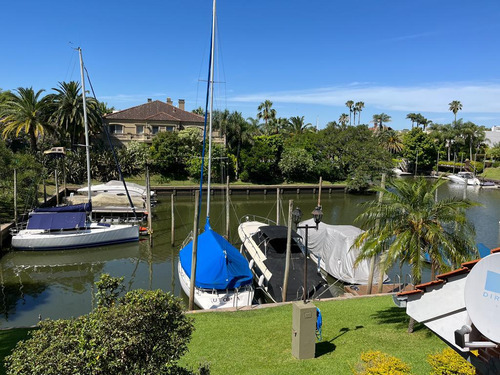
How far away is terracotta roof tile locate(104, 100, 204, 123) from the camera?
188 feet

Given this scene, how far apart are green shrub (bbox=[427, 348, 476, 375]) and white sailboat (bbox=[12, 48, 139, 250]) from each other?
22965 mm

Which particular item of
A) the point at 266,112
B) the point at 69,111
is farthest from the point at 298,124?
the point at 69,111

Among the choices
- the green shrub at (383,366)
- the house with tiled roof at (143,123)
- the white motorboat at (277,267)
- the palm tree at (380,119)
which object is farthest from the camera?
the palm tree at (380,119)

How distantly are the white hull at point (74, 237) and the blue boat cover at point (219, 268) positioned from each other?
10.4 m

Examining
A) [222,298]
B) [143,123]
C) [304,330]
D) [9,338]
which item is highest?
[143,123]

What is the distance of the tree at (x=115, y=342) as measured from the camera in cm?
435

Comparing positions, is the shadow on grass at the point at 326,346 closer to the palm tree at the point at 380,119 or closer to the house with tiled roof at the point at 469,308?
the house with tiled roof at the point at 469,308

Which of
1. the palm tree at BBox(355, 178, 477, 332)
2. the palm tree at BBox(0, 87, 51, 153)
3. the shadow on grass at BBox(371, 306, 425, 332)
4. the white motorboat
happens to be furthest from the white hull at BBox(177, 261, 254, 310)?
the palm tree at BBox(0, 87, 51, 153)

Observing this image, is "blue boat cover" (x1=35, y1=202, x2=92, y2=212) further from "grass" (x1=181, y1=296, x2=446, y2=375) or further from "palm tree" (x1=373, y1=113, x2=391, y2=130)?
"palm tree" (x1=373, y1=113, x2=391, y2=130)

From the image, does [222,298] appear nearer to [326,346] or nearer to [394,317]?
[326,346]

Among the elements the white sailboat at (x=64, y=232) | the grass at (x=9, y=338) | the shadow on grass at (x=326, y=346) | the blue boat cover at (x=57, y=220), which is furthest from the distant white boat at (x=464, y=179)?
the grass at (x=9, y=338)

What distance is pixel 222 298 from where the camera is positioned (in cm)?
1538

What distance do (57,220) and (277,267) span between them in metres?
16.8

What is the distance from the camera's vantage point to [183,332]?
210 inches
